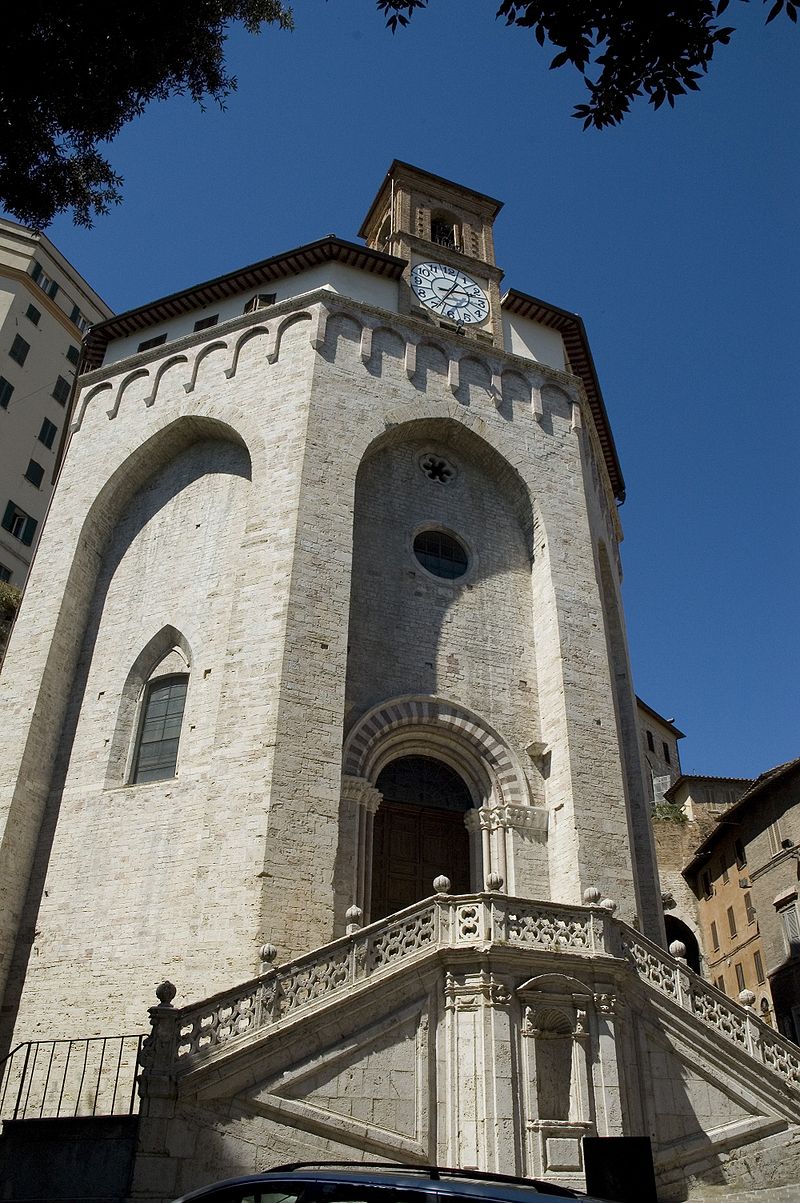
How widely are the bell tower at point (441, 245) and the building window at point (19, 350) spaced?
1482 cm

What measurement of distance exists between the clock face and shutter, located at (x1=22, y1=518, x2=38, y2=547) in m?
16.8

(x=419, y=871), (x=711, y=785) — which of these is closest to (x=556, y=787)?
(x=419, y=871)

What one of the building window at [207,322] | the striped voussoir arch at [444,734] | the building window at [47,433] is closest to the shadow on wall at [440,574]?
the striped voussoir arch at [444,734]

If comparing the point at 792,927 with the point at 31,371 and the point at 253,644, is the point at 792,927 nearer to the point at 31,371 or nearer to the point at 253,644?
the point at 253,644

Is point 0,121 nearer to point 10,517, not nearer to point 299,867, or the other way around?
point 299,867

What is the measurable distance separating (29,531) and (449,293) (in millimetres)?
17380

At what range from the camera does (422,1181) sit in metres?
4.80

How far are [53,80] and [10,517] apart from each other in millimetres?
24929

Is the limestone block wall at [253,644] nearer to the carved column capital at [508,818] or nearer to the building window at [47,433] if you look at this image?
the carved column capital at [508,818]

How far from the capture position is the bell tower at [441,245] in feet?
73.7

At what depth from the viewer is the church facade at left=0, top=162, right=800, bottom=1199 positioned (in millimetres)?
11312

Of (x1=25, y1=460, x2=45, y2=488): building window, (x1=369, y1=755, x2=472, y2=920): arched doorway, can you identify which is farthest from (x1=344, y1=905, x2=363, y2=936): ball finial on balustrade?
(x1=25, y1=460, x2=45, y2=488): building window

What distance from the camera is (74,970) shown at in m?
14.6

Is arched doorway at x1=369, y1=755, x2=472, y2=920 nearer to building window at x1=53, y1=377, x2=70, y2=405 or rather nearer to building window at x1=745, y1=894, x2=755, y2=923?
building window at x1=745, y1=894, x2=755, y2=923
